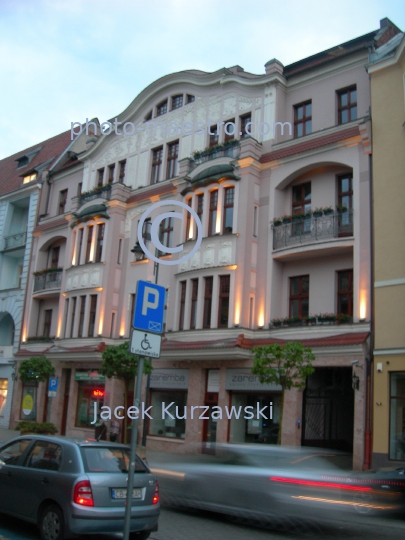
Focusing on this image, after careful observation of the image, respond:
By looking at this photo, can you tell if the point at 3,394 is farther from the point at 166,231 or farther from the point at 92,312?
the point at 166,231

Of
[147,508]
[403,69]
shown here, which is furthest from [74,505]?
[403,69]

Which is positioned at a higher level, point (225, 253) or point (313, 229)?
point (313, 229)

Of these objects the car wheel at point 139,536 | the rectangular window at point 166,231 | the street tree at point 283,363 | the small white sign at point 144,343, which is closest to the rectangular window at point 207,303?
the rectangular window at point 166,231

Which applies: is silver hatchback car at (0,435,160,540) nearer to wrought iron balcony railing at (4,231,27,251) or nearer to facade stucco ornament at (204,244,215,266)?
facade stucco ornament at (204,244,215,266)

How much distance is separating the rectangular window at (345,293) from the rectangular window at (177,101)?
42.2 feet

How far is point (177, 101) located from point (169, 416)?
1544 cm

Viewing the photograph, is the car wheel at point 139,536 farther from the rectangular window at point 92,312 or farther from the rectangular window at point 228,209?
the rectangular window at point 92,312

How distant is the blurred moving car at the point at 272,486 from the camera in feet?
30.9

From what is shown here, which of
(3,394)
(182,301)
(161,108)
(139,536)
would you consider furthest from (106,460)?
(3,394)

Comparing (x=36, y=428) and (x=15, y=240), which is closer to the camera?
(x=36, y=428)

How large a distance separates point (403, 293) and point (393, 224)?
7.94ft

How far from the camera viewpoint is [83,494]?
773cm

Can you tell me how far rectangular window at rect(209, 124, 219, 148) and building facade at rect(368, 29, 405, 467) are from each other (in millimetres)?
7674

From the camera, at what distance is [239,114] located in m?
26.1
